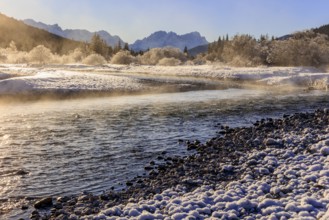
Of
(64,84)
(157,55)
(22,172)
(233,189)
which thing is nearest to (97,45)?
(157,55)

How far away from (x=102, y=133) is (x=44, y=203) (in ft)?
36.7

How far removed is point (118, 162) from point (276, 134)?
9165 mm

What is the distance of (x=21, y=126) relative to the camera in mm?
24703

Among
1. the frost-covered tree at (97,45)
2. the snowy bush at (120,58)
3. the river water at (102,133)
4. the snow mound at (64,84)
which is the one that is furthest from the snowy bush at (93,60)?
the river water at (102,133)

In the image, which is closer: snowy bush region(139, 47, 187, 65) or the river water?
the river water

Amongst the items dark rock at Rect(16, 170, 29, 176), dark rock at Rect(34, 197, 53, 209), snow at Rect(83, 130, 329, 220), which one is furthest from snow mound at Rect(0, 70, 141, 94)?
snow at Rect(83, 130, 329, 220)

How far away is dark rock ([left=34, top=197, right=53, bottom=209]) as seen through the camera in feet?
38.5

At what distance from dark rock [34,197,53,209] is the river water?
3.35ft

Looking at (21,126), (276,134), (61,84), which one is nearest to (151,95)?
(61,84)

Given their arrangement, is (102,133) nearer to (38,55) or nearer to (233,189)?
(233,189)

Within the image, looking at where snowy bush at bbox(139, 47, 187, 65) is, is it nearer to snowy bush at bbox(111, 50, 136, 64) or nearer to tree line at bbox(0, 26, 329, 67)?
tree line at bbox(0, 26, 329, 67)

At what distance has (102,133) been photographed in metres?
22.9

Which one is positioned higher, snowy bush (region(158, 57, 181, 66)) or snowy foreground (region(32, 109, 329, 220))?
snowy bush (region(158, 57, 181, 66))

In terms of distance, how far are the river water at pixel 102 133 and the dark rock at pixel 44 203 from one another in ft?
3.35
